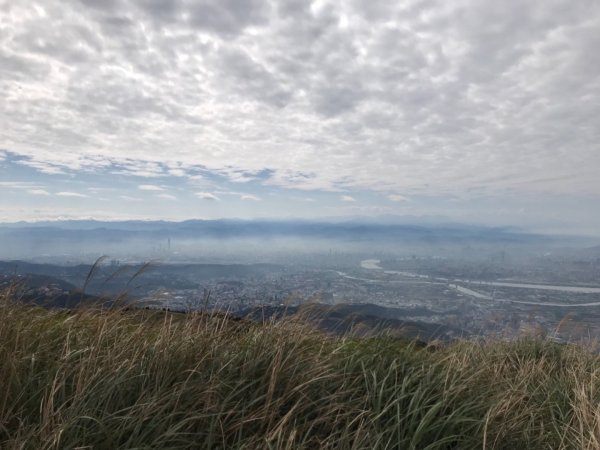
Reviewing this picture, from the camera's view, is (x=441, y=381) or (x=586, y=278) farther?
(x=586, y=278)

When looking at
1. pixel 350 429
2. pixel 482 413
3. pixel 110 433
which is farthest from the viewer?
pixel 482 413

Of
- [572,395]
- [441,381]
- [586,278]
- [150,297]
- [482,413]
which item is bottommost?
[586,278]

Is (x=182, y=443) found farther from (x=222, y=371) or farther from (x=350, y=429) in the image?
(x=350, y=429)

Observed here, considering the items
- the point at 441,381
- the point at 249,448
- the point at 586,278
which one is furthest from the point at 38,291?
the point at 586,278

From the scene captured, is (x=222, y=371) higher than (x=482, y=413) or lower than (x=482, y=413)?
higher

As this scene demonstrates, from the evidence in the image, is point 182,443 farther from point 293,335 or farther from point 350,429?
point 293,335

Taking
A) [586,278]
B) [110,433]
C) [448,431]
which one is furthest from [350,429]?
[586,278]

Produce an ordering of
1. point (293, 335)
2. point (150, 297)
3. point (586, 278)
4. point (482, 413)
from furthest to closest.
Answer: point (586, 278)
point (150, 297)
point (293, 335)
point (482, 413)
